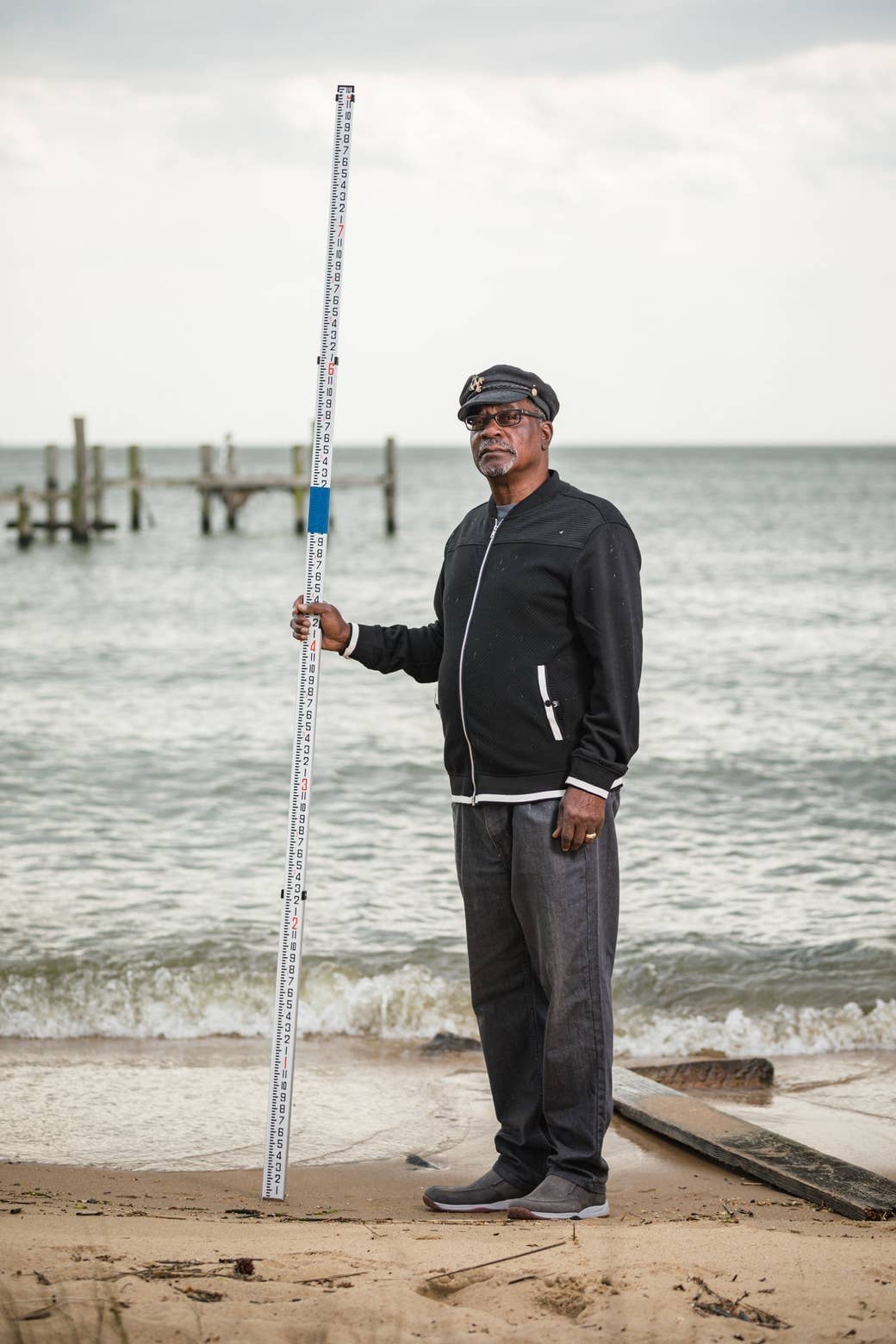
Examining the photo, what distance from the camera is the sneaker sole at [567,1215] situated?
340 centimetres

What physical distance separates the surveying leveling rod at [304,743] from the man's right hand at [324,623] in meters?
0.02

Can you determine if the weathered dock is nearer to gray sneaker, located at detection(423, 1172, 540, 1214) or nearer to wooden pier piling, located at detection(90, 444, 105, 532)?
wooden pier piling, located at detection(90, 444, 105, 532)

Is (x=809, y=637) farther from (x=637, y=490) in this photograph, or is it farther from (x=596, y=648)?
(x=637, y=490)

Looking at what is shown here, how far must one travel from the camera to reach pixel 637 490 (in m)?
78.8

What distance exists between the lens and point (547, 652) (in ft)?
11.3

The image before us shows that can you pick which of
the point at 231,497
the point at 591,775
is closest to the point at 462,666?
the point at 591,775

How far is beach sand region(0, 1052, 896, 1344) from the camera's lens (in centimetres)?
248

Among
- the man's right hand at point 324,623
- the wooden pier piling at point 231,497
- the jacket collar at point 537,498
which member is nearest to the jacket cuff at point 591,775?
the jacket collar at point 537,498

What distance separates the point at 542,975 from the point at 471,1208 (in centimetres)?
66

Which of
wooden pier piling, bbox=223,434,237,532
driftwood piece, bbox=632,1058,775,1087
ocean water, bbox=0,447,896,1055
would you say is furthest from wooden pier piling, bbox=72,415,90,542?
driftwood piece, bbox=632,1058,775,1087

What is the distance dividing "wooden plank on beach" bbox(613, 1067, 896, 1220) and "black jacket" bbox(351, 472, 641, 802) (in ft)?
4.04

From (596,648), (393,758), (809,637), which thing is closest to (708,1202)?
(596,648)

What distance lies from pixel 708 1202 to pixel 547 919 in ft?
3.05

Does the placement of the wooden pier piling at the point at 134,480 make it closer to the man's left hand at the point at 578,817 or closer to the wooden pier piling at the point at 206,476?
the wooden pier piling at the point at 206,476
